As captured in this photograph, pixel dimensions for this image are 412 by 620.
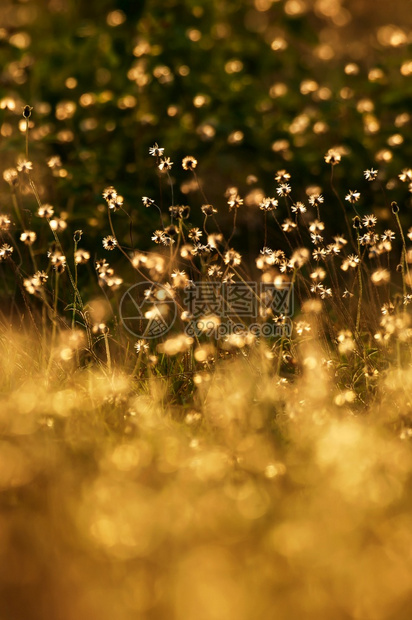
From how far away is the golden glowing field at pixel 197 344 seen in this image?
1.79m

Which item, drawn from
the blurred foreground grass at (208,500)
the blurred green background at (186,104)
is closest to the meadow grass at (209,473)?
the blurred foreground grass at (208,500)

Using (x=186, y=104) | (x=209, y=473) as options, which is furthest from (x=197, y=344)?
(x=186, y=104)

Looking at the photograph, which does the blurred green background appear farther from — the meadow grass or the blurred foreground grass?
the blurred foreground grass

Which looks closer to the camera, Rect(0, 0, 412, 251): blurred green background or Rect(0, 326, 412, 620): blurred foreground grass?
Rect(0, 326, 412, 620): blurred foreground grass

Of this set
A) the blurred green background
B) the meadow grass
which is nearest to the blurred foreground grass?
the meadow grass

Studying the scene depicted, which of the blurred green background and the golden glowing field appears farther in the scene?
the blurred green background

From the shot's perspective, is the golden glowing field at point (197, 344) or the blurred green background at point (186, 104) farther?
the blurred green background at point (186, 104)

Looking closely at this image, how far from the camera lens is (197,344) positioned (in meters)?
3.36

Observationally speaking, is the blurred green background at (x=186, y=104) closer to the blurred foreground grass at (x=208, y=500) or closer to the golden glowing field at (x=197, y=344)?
the golden glowing field at (x=197, y=344)

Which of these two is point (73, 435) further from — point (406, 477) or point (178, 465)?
point (406, 477)

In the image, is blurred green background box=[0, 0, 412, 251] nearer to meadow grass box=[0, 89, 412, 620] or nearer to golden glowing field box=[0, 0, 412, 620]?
golden glowing field box=[0, 0, 412, 620]

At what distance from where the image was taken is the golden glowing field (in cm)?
179

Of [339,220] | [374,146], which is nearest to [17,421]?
[339,220]

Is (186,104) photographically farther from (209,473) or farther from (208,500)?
(208,500)
